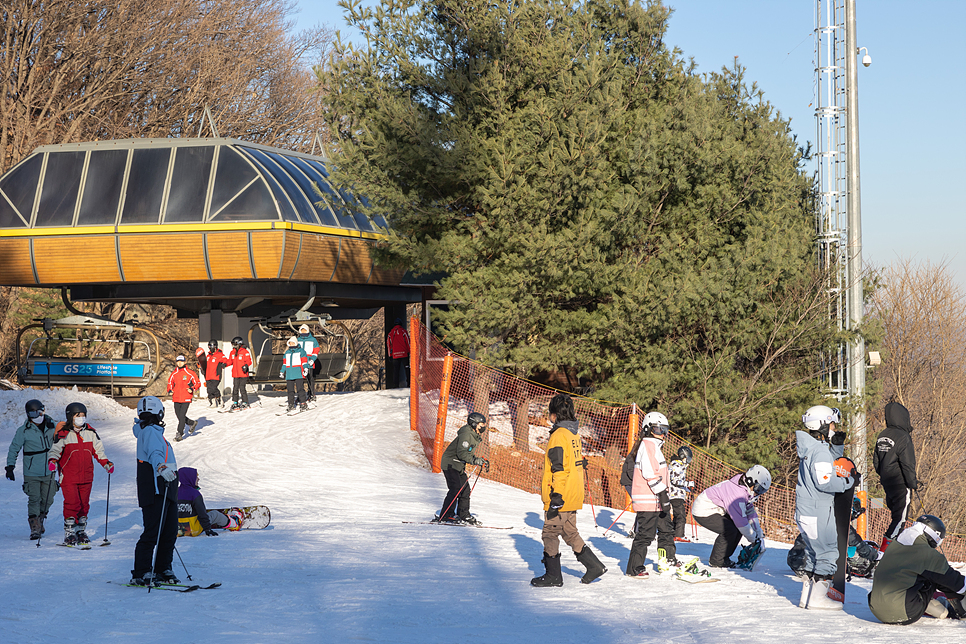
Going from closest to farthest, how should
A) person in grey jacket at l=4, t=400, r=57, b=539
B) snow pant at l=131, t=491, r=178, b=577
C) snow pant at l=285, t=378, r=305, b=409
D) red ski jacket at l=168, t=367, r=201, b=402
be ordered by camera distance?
snow pant at l=131, t=491, r=178, b=577
person in grey jacket at l=4, t=400, r=57, b=539
red ski jacket at l=168, t=367, r=201, b=402
snow pant at l=285, t=378, r=305, b=409

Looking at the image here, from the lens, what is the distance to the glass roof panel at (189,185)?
75.5 ft

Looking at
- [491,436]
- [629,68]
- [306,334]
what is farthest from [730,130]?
[306,334]

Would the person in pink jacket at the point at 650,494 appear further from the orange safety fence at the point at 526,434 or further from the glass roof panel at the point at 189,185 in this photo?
the glass roof panel at the point at 189,185

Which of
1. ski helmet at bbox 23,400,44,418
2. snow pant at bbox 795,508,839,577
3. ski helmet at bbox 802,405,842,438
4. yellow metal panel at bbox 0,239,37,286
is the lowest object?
snow pant at bbox 795,508,839,577

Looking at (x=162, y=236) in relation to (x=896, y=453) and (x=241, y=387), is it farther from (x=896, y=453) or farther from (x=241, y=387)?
(x=896, y=453)

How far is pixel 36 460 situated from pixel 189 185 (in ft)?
47.4

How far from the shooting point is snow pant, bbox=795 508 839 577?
7191mm

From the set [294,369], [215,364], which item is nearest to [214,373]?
[215,364]

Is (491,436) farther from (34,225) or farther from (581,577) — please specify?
(34,225)

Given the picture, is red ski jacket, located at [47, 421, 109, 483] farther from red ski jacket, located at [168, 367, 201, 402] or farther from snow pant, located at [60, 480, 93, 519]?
red ski jacket, located at [168, 367, 201, 402]

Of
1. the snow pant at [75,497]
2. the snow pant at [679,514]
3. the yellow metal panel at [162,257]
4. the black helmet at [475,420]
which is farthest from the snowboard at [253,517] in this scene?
the yellow metal panel at [162,257]

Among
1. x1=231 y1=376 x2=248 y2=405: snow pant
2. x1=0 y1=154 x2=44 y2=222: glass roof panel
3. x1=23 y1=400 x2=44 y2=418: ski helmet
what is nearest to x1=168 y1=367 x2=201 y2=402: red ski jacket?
x1=231 y1=376 x2=248 y2=405: snow pant

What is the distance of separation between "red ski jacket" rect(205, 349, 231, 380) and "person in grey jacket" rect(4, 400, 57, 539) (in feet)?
35.9

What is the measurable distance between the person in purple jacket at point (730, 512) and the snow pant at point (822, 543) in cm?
197
